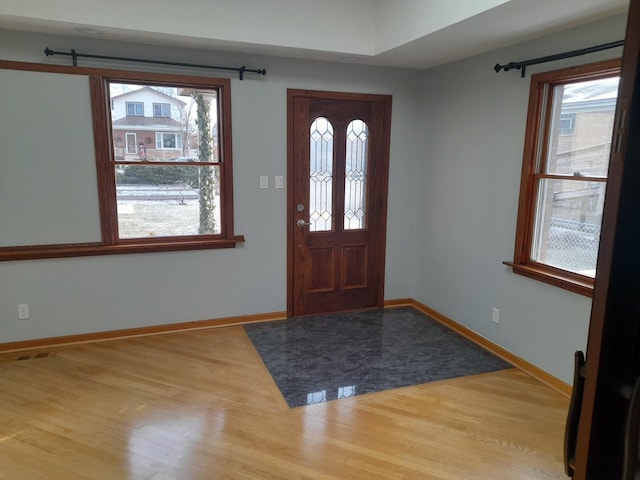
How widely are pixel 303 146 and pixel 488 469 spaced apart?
9.23 ft

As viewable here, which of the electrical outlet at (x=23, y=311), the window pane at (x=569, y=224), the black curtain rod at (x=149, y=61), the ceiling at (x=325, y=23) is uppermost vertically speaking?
the ceiling at (x=325, y=23)

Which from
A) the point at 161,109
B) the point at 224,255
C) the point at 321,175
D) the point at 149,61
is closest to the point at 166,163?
the point at 161,109

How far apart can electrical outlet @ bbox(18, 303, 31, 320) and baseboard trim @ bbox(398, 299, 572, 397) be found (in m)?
3.39

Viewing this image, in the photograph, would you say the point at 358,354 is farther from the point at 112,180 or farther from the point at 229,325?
the point at 112,180

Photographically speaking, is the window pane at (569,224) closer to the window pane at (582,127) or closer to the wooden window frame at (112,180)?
the window pane at (582,127)

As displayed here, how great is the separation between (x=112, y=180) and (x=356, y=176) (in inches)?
82.8

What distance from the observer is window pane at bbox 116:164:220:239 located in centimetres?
354

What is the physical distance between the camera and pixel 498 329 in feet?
11.3

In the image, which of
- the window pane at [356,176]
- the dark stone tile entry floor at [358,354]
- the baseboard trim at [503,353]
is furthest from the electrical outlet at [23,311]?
the baseboard trim at [503,353]

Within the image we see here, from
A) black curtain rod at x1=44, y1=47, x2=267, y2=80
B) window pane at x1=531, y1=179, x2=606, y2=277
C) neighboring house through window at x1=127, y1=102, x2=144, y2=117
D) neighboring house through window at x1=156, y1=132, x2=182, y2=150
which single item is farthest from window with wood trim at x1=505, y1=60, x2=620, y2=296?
neighboring house through window at x1=127, y1=102, x2=144, y2=117

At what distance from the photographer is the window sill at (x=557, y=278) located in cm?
271

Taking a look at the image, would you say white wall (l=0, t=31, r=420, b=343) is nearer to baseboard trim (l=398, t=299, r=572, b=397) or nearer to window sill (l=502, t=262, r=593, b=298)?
baseboard trim (l=398, t=299, r=572, b=397)

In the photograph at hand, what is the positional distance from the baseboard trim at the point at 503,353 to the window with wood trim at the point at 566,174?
2.10ft

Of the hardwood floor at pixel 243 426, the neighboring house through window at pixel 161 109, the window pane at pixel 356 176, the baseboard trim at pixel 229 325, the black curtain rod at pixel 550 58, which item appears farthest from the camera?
the window pane at pixel 356 176
